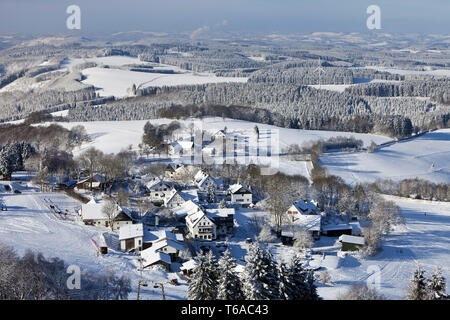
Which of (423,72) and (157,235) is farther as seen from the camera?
(423,72)

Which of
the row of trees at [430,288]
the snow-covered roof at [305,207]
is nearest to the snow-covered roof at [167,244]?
the snow-covered roof at [305,207]

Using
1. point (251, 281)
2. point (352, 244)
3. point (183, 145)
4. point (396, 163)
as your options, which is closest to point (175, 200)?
point (352, 244)

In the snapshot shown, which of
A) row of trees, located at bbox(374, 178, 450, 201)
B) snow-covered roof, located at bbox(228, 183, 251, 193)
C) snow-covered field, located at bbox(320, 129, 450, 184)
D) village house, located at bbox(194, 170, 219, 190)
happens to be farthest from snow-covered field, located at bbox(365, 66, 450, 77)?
snow-covered roof, located at bbox(228, 183, 251, 193)

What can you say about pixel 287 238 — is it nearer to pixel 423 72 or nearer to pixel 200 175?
pixel 200 175

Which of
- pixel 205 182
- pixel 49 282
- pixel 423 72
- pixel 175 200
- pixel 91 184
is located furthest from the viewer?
pixel 423 72
